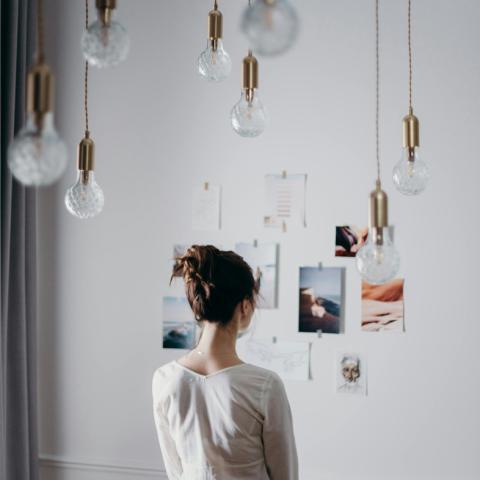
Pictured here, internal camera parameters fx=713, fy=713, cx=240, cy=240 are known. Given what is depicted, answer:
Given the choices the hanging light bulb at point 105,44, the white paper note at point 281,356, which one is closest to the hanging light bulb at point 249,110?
the hanging light bulb at point 105,44

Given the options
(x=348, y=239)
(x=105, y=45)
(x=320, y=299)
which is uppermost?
(x=105, y=45)

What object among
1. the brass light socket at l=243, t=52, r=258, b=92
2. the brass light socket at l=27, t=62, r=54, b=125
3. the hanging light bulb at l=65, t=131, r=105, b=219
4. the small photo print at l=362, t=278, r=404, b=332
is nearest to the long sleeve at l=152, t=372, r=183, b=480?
the hanging light bulb at l=65, t=131, r=105, b=219

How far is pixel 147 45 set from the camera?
8.97ft

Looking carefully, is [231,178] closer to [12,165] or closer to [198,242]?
[198,242]

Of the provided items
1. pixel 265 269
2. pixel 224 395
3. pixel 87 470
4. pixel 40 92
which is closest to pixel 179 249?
pixel 265 269

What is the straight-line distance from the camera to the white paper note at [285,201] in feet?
8.39

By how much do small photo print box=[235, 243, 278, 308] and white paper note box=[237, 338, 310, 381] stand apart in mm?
143

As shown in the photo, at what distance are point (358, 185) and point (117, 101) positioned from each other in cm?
99

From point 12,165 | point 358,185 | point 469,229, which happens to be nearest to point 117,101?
point 358,185

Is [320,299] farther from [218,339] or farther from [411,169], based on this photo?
[411,169]

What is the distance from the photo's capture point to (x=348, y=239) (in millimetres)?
2510

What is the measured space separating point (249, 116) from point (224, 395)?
638 mm

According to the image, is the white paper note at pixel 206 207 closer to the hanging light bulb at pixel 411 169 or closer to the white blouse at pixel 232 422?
the white blouse at pixel 232 422

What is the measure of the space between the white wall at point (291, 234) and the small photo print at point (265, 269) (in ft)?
0.12
